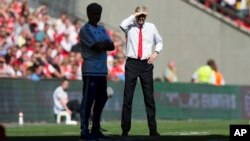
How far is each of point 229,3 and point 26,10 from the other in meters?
11.2

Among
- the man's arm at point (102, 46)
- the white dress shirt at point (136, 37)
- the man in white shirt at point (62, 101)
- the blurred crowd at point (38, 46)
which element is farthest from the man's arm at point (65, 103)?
the man's arm at point (102, 46)

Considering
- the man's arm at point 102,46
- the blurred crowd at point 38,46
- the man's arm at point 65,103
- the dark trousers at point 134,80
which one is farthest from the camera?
the blurred crowd at point 38,46

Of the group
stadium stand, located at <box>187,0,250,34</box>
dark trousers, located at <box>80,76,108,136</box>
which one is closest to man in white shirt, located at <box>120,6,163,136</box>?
dark trousers, located at <box>80,76,108,136</box>

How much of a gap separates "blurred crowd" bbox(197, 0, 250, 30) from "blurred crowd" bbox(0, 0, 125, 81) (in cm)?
731

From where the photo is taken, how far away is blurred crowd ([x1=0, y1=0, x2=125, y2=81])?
2706 centimetres

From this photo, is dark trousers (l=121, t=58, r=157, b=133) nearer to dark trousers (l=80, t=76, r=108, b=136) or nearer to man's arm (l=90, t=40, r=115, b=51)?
dark trousers (l=80, t=76, r=108, b=136)

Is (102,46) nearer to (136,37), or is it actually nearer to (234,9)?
(136,37)

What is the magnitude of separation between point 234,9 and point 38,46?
40.9 ft

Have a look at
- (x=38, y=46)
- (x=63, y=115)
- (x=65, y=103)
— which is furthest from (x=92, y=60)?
(x=38, y=46)

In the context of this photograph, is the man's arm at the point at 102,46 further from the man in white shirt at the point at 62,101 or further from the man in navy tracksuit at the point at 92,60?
the man in white shirt at the point at 62,101

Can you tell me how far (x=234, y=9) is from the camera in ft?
127

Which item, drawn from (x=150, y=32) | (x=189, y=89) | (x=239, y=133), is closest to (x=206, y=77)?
(x=189, y=89)

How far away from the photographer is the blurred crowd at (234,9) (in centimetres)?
3853

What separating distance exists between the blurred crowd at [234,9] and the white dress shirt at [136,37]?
2142 centimetres
